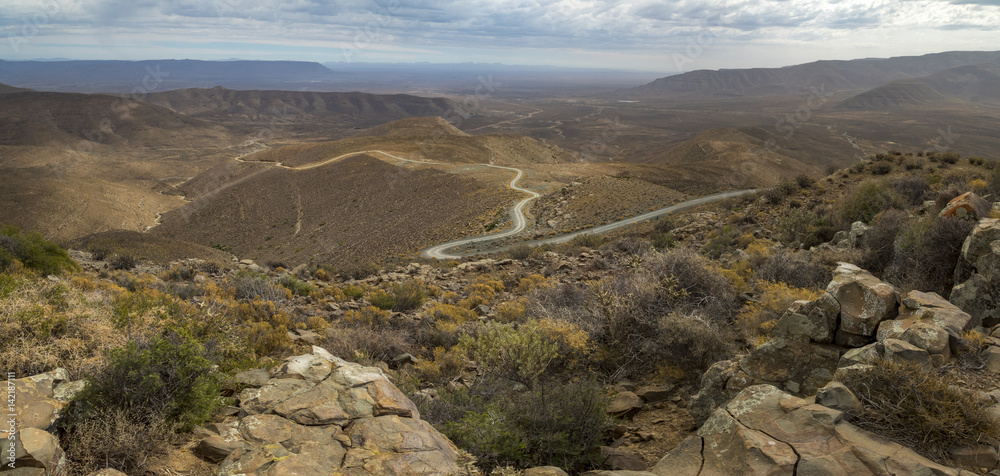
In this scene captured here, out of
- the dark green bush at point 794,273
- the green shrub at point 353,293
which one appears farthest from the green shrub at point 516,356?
the green shrub at point 353,293

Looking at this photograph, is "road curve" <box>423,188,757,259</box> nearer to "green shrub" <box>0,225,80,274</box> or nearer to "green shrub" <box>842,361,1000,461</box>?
"green shrub" <box>0,225,80,274</box>

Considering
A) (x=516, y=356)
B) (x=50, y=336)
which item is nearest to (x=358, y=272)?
(x=516, y=356)

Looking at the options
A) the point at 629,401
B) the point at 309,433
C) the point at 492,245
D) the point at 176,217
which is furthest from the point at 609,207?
the point at 176,217

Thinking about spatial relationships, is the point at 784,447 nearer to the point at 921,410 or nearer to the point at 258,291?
the point at 921,410

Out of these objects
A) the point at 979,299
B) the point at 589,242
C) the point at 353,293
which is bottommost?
the point at 589,242

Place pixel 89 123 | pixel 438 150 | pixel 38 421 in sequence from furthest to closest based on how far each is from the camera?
pixel 89 123 < pixel 438 150 < pixel 38 421

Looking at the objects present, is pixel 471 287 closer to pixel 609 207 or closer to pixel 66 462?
pixel 66 462

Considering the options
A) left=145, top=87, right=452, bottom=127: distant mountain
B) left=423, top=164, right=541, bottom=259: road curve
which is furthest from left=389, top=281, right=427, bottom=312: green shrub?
left=145, top=87, right=452, bottom=127: distant mountain
